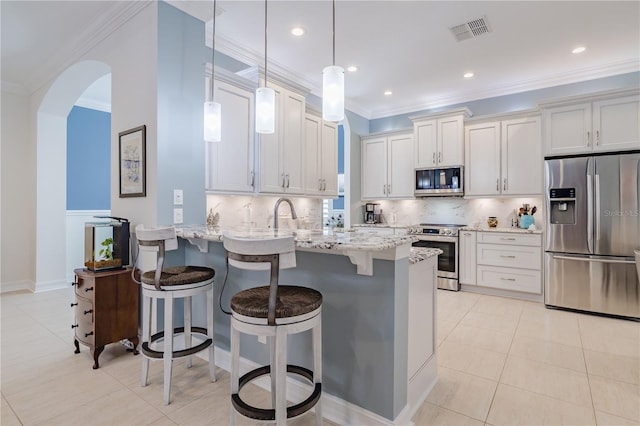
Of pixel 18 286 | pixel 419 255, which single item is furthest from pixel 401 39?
pixel 18 286

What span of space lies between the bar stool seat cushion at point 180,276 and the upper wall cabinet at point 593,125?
4.08 m

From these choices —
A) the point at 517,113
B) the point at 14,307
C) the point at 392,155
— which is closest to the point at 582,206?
the point at 517,113

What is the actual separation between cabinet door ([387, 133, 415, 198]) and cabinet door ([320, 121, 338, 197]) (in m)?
1.29

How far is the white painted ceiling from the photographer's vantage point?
116 inches

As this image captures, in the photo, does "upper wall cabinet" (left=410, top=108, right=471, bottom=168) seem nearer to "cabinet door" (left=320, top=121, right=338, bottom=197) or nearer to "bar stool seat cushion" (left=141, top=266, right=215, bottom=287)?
"cabinet door" (left=320, top=121, right=338, bottom=197)

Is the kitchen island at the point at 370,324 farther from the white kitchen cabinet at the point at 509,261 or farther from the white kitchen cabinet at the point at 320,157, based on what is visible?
the white kitchen cabinet at the point at 509,261

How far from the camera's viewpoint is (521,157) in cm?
446

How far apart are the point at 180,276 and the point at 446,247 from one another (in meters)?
3.86

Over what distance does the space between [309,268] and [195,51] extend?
217cm

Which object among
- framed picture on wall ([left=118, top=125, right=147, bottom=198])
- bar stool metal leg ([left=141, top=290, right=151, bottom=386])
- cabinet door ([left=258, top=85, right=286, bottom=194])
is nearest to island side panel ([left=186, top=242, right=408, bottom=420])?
bar stool metal leg ([left=141, top=290, right=151, bottom=386])

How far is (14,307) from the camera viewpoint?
3.86 m

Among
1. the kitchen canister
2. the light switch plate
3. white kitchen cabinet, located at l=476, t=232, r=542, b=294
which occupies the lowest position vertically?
white kitchen cabinet, located at l=476, t=232, r=542, b=294

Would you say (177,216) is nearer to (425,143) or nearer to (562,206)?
(425,143)

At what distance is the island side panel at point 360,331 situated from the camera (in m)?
1.65
